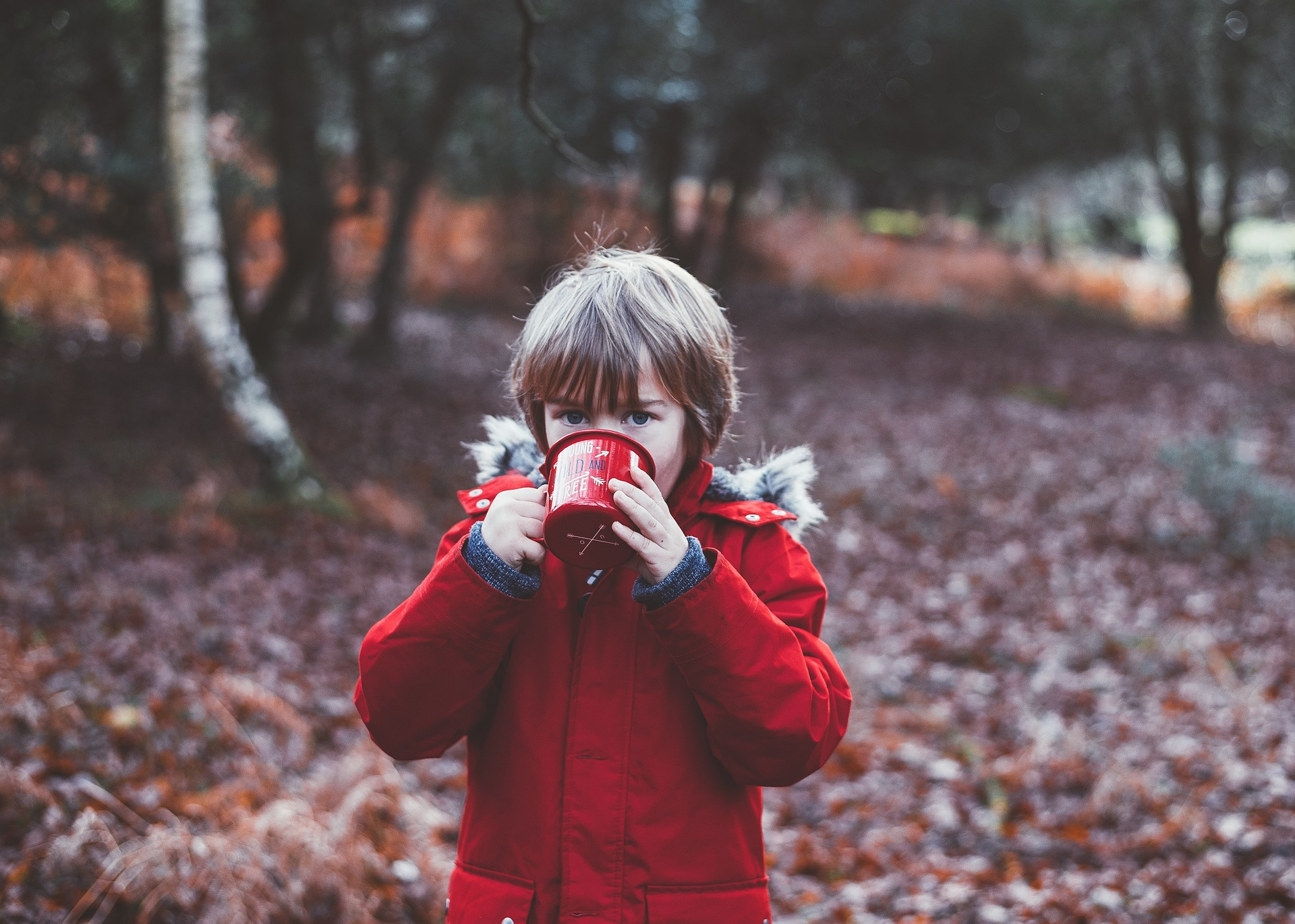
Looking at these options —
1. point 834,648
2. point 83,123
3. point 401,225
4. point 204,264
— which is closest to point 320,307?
point 401,225

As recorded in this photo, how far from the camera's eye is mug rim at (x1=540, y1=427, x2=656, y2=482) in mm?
1462

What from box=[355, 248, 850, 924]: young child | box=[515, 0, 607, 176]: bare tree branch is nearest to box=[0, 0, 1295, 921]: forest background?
box=[515, 0, 607, 176]: bare tree branch

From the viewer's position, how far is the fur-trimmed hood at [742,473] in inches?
71.5

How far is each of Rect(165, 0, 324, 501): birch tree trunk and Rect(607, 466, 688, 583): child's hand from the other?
6140 millimetres

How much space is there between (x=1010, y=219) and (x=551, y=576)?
35221mm

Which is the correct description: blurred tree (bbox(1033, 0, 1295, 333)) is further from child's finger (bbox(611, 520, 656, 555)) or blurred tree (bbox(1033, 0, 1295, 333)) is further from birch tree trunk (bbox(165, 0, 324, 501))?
child's finger (bbox(611, 520, 656, 555))

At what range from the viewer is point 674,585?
1490 millimetres

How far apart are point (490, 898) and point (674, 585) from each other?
620mm

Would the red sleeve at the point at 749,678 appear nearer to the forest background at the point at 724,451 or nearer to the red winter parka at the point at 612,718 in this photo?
the red winter parka at the point at 612,718

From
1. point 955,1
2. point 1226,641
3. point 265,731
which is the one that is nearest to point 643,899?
point 265,731

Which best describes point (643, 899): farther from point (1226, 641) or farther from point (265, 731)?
point (1226, 641)

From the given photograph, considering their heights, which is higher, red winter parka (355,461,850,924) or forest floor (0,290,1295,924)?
forest floor (0,290,1295,924)

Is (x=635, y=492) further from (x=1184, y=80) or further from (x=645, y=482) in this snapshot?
(x=1184, y=80)

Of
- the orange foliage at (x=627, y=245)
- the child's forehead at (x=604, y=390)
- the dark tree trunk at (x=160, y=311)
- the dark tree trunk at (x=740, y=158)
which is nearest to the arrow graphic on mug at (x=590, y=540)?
the child's forehead at (x=604, y=390)
